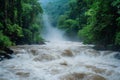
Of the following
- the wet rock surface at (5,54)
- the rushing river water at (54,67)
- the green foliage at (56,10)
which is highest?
the green foliage at (56,10)

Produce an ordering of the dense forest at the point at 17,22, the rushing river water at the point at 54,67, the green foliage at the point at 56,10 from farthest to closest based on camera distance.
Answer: the green foliage at the point at 56,10
the dense forest at the point at 17,22
the rushing river water at the point at 54,67

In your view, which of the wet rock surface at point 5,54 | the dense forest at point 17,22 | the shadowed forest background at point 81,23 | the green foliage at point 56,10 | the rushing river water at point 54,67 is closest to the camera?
the rushing river water at point 54,67

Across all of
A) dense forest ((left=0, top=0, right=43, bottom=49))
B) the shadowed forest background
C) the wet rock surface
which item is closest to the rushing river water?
the wet rock surface

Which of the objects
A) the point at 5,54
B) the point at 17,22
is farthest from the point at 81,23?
the point at 5,54

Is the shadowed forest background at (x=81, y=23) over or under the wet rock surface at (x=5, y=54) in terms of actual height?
over

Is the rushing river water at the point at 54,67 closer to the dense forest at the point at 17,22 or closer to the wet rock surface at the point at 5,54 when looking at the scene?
the wet rock surface at the point at 5,54

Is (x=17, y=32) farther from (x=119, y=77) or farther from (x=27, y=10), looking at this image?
(x=119, y=77)


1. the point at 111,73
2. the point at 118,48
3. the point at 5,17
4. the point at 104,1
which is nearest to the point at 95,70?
the point at 111,73

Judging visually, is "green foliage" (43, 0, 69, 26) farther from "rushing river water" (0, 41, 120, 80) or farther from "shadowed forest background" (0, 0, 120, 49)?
"rushing river water" (0, 41, 120, 80)

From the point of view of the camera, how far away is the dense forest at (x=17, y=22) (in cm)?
1861

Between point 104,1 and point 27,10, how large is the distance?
12602 millimetres

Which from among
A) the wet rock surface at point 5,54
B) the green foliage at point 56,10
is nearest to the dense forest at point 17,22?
the wet rock surface at point 5,54

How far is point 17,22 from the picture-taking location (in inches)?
907

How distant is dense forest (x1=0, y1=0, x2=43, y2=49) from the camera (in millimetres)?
18611
